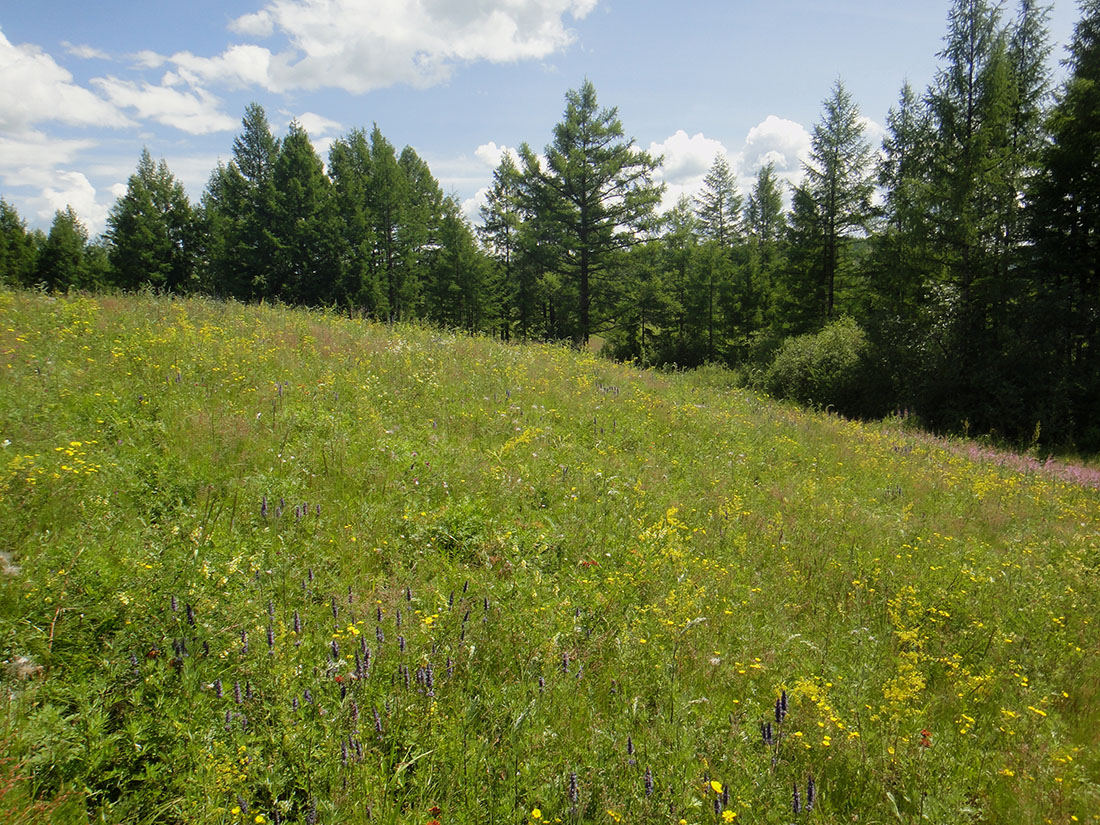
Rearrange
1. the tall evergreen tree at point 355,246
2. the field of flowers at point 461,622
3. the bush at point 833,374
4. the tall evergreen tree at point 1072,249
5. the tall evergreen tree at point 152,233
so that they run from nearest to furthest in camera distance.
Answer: the field of flowers at point 461,622, the tall evergreen tree at point 1072,249, the bush at point 833,374, the tall evergreen tree at point 355,246, the tall evergreen tree at point 152,233

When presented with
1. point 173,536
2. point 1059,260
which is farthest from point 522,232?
point 173,536

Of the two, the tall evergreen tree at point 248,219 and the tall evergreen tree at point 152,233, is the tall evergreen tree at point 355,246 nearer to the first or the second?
the tall evergreen tree at point 248,219

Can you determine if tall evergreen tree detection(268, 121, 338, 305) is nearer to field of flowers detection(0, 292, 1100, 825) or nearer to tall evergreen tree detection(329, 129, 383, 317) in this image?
tall evergreen tree detection(329, 129, 383, 317)

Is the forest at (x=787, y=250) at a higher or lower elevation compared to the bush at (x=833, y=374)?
higher

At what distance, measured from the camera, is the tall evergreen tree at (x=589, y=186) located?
26.6m

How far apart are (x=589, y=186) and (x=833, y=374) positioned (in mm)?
15648

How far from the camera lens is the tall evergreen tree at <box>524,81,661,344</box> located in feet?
87.4

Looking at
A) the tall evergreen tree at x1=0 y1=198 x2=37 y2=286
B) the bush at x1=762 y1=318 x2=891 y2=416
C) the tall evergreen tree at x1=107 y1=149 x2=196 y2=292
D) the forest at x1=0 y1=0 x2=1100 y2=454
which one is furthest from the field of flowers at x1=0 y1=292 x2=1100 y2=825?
the tall evergreen tree at x1=0 y1=198 x2=37 y2=286

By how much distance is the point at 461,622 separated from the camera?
347 cm

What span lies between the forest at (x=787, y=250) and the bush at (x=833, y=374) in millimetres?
95

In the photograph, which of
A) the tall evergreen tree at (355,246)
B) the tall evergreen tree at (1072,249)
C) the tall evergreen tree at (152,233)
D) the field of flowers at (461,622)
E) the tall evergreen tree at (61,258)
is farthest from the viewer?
the tall evergreen tree at (61,258)

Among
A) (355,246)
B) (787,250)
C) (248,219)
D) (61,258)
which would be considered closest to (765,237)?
(787,250)

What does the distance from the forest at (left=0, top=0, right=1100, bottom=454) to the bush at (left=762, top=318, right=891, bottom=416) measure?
0.10 m

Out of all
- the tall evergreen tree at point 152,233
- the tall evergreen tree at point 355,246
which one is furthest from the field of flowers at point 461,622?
the tall evergreen tree at point 152,233
